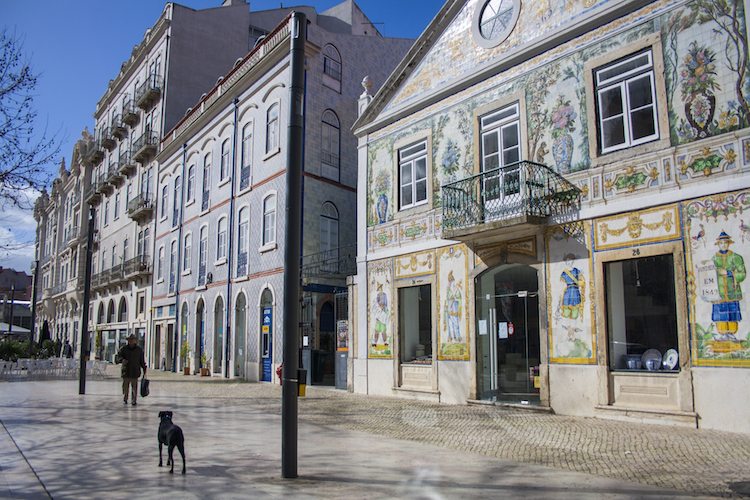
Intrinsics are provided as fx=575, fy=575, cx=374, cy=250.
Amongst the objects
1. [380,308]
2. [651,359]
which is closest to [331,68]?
[380,308]

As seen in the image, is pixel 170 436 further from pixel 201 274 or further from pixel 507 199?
pixel 201 274

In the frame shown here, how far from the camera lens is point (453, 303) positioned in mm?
13719

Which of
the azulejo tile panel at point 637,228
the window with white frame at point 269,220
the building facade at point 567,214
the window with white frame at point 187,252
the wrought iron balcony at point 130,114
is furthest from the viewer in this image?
the wrought iron balcony at point 130,114

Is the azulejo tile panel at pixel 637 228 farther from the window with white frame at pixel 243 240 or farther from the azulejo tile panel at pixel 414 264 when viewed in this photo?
the window with white frame at pixel 243 240

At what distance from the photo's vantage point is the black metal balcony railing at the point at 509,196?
37.7 ft

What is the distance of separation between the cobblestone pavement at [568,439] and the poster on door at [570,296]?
1.28 meters

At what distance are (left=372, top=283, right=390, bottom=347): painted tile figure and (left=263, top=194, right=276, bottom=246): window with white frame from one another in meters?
6.74

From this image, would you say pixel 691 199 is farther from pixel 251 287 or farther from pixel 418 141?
pixel 251 287

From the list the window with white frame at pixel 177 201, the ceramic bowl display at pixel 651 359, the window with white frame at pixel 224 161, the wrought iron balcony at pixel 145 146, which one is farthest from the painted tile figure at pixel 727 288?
the wrought iron balcony at pixel 145 146

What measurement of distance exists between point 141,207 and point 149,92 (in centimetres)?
702

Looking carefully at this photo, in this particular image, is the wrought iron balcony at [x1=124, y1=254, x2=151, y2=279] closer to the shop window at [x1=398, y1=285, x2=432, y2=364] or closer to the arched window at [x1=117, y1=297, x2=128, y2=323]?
the arched window at [x1=117, y1=297, x2=128, y2=323]

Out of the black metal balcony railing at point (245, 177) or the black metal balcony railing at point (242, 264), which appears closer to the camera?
the black metal balcony railing at point (242, 264)

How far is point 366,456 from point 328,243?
14.2 metres

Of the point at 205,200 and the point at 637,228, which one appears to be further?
the point at 205,200
